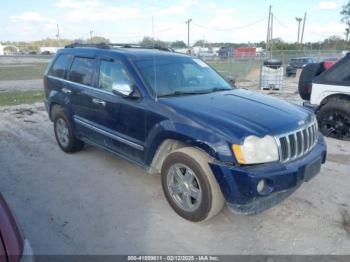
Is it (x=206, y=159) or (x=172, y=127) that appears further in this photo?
(x=172, y=127)

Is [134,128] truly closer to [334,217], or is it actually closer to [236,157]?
[236,157]

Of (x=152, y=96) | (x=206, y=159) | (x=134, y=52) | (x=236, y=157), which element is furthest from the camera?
(x=134, y=52)

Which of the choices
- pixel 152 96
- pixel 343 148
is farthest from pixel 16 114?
pixel 343 148

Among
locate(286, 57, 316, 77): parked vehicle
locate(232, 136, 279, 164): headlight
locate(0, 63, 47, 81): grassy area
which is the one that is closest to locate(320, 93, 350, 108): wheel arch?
locate(232, 136, 279, 164): headlight

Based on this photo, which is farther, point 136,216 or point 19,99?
point 19,99

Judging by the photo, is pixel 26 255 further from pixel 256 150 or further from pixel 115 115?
pixel 115 115

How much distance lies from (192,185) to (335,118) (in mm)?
Result: 4176

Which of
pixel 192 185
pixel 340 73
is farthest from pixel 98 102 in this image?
pixel 340 73

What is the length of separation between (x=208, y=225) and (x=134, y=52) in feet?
7.81

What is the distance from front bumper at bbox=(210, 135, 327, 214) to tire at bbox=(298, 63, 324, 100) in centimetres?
413

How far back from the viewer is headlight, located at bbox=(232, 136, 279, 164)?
303 centimetres

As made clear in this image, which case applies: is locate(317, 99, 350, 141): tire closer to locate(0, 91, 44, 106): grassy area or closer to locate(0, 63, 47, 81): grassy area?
locate(0, 91, 44, 106): grassy area

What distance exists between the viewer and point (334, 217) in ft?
11.9

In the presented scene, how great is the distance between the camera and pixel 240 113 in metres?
3.44
